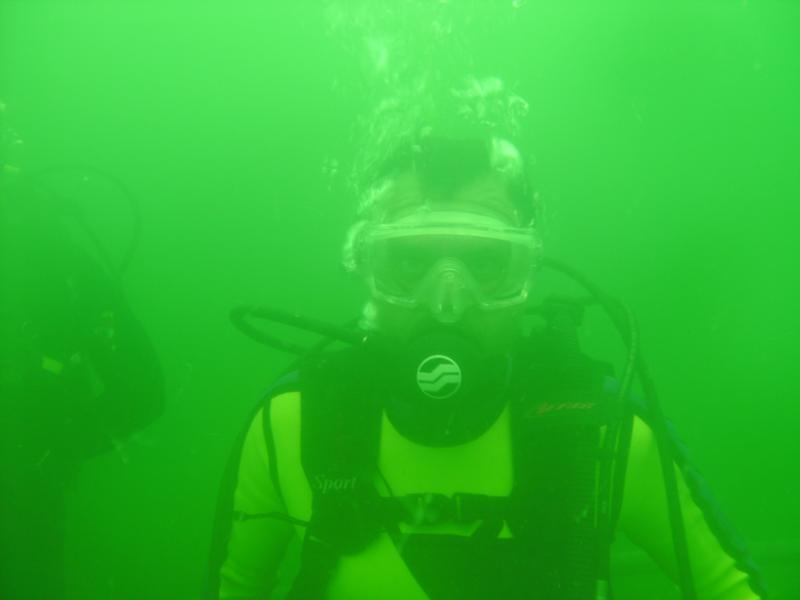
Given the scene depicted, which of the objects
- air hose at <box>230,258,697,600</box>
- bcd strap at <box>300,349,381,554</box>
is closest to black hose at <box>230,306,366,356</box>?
air hose at <box>230,258,697,600</box>

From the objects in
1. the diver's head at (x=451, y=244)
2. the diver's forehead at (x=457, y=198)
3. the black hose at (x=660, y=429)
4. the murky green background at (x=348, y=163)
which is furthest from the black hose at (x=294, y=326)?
the murky green background at (x=348, y=163)

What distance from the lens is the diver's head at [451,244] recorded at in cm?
Result: 209

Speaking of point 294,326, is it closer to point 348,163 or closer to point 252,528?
point 252,528

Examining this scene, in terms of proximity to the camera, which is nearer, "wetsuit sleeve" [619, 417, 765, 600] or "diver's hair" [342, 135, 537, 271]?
"wetsuit sleeve" [619, 417, 765, 600]

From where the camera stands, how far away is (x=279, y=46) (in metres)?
14.8

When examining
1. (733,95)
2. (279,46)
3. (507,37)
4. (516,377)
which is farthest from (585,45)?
(516,377)

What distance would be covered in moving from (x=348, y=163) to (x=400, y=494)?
14930mm

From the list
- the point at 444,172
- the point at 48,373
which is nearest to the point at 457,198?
the point at 444,172

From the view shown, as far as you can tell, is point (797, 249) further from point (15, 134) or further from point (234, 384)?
point (15, 134)

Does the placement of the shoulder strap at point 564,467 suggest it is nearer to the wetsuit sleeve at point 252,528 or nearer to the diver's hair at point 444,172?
the diver's hair at point 444,172

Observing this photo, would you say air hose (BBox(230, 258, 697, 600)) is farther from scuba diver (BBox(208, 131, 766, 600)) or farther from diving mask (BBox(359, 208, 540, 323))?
diving mask (BBox(359, 208, 540, 323))

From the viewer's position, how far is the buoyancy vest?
1573 mm

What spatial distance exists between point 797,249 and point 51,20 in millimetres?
20457

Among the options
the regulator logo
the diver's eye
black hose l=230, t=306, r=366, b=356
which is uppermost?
the diver's eye
